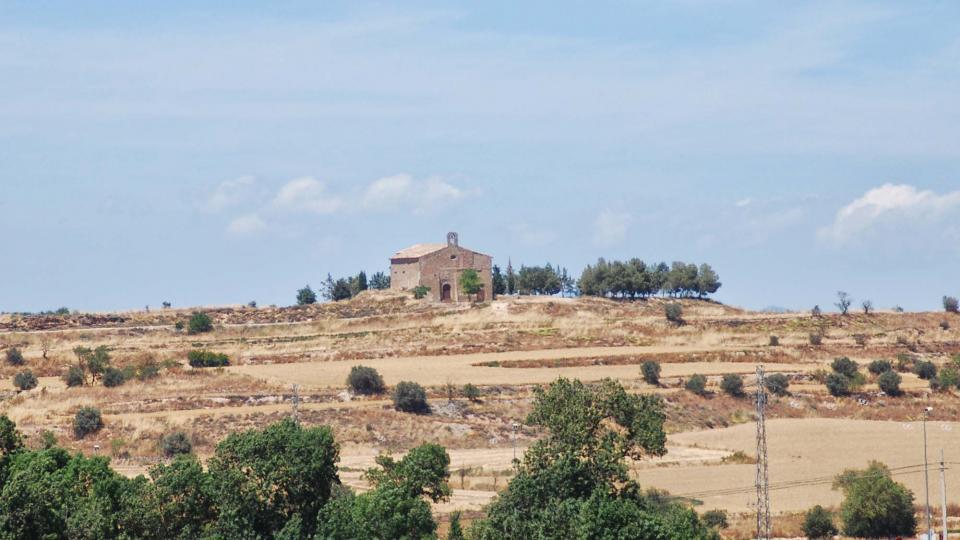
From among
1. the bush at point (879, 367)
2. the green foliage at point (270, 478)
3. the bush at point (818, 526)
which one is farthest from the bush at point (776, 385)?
the green foliage at point (270, 478)

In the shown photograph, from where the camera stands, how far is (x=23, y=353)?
317ft

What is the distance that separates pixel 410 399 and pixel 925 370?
3298 cm

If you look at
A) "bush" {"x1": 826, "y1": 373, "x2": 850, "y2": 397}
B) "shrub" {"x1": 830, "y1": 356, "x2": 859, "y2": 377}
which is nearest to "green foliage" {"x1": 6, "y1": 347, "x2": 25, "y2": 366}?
"bush" {"x1": 826, "y1": 373, "x2": 850, "y2": 397}

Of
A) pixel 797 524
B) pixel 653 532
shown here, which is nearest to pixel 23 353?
pixel 797 524

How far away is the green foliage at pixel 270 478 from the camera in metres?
43.6

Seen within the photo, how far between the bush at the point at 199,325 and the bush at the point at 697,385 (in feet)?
135

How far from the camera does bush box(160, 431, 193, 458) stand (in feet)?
225

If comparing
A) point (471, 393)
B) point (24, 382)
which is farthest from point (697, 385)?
point (24, 382)

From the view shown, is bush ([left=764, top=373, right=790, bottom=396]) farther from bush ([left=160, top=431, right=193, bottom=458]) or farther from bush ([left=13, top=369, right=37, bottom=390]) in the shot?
bush ([left=13, top=369, right=37, bottom=390])

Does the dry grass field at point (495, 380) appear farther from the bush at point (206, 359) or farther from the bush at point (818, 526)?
the bush at point (818, 526)

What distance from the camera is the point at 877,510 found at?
51.4 m

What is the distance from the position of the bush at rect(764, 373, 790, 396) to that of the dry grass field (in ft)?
3.85

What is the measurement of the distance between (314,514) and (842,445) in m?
34.8

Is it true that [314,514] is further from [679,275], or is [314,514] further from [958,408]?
[679,275]
